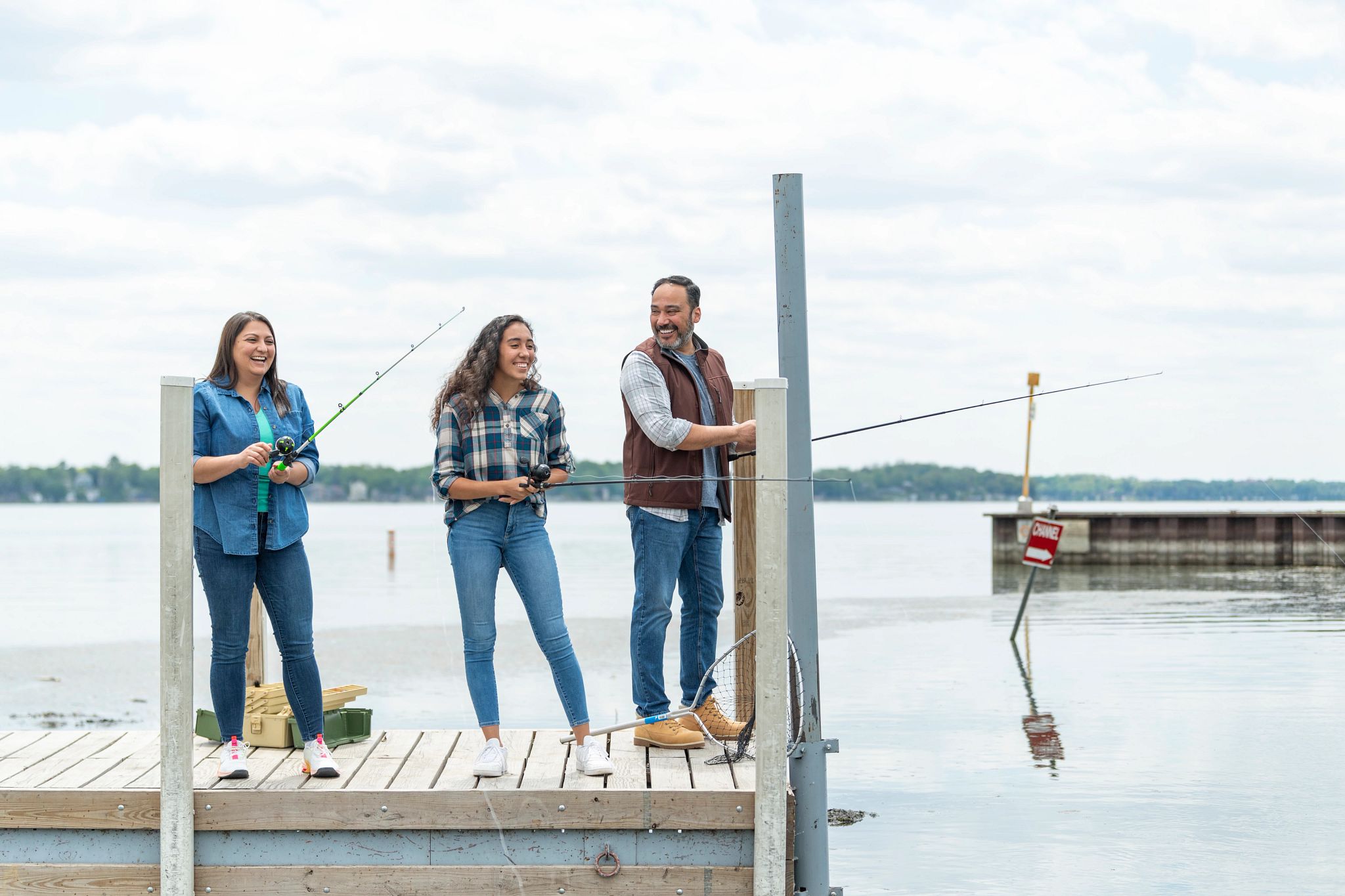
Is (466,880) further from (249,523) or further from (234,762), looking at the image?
(249,523)

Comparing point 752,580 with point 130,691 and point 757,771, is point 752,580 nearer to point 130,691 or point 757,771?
point 757,771

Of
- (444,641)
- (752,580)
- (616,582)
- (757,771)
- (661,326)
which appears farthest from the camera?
(616,582)

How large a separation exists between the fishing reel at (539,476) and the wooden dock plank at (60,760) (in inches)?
72.1

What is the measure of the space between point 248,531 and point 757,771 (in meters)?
1.73

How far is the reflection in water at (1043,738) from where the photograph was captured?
929cm

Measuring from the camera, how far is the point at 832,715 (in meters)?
11.3

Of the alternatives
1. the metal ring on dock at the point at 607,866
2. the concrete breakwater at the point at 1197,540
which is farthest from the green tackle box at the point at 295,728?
the concrete breakwater at the point at 1197,540

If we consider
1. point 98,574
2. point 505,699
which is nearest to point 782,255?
point 505,699

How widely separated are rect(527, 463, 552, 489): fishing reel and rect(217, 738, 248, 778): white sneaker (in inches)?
50.1

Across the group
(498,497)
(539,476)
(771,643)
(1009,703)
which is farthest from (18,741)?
(1009,703)

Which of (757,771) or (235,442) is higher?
(235,442)

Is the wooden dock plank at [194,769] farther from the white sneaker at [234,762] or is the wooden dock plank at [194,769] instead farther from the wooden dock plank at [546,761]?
the wooden dock plank at [546,761]

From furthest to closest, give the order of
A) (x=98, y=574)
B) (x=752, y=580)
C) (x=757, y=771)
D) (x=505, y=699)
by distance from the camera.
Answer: (x=98, y=574)
(x=505, y=699)
(x=752, y=580)
(x=757, y=771)

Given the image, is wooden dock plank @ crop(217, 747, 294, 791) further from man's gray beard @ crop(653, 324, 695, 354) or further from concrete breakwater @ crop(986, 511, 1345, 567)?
concrete breakwater @ crop(986, 511, 1345, 567)
